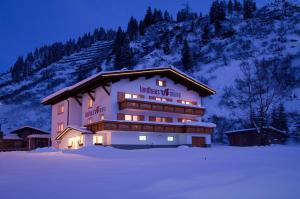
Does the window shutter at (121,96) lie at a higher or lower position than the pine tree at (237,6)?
lower

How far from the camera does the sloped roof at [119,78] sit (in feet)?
128

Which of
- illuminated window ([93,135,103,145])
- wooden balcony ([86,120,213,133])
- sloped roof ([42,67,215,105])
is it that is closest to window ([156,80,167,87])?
sloped roof ([42,67,215,105])

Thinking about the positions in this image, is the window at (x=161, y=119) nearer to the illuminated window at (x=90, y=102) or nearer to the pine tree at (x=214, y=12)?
the illuminated window at (x=90, y=102)

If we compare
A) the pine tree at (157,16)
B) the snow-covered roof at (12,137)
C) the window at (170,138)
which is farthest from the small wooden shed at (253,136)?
the pine tree at (157,16)

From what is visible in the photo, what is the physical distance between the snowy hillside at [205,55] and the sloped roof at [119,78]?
872 inches

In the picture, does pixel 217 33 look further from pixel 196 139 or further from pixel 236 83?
pixel 196 139

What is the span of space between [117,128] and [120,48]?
257ft

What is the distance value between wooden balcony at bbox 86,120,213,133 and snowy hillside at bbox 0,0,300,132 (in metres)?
24.9

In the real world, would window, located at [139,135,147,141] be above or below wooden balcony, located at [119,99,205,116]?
below

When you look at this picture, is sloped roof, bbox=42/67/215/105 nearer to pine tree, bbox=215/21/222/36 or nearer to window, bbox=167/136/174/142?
window, bbox=167/136/174/142

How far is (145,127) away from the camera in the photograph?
1548 inches

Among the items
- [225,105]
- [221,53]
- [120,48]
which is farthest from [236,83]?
[120,48]

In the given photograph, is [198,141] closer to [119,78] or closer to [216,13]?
[119,78]

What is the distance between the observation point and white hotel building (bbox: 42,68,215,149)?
38.7m
